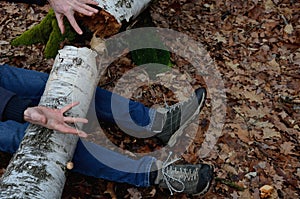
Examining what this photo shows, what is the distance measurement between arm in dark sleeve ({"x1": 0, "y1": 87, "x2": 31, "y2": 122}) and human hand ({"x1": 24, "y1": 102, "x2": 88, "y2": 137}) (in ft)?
0.17

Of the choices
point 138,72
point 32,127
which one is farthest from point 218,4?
point 32,127

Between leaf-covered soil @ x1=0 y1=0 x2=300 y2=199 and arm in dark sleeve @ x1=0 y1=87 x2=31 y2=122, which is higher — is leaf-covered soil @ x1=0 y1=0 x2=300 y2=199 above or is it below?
below

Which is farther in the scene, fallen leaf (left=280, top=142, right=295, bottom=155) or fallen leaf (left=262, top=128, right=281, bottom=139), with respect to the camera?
fallen leaf (left=262, top=128, right=281, bottom=139)

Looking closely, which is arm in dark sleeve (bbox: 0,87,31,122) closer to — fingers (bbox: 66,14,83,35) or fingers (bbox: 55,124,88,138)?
fingers (bbox: 55,124,88,138)

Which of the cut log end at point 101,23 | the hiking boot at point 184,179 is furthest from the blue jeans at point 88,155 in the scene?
the cut log end at point 101,23

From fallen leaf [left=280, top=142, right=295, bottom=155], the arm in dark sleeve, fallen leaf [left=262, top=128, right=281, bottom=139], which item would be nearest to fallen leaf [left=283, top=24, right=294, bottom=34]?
fallen leaf [left=262, top=128, right=281, bottom=139]

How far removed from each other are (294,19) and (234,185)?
3.15 metres

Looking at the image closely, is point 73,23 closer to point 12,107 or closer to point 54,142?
point 12,107

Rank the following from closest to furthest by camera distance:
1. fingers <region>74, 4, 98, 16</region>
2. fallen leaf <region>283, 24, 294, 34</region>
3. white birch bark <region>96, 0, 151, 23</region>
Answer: fingers <region>74, 4, 98, 16</region> → white birch bark <region>96, 0, 151, 23</region> → fallen leaf <region>283, 24, 294, 34</region>

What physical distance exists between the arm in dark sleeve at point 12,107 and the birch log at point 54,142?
285mm

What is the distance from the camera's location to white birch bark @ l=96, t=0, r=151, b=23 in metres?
4.06

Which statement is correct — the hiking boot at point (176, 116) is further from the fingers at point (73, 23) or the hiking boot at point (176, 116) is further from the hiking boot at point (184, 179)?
the fingers at point (73, 23)

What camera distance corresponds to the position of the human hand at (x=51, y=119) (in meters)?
3.27

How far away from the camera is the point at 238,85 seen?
526cm
